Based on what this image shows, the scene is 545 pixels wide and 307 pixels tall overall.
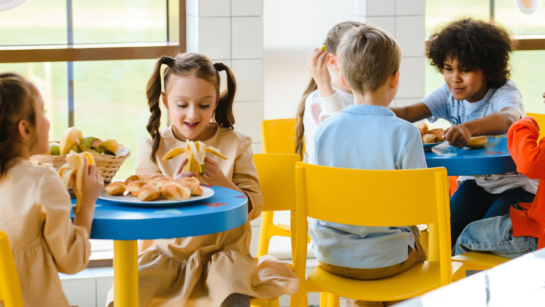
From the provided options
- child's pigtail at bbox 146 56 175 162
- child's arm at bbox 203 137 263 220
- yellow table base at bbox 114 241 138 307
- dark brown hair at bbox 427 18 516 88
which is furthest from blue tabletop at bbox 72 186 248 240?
dark brown hair at bbox 427 18 516 88

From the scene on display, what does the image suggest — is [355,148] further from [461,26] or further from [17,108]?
[461,26]

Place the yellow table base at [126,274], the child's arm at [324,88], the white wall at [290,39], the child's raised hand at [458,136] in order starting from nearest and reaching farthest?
the yellow table base at [126,274], the child's raised hand at [458,136], the child's arm at [324,88], the white wall at [290,39]

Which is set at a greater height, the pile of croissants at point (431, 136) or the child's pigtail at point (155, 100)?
the child's pigtail at point (155, 100)

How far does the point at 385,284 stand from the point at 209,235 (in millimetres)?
544

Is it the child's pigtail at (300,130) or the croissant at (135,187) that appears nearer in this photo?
the croissant at (135,187)

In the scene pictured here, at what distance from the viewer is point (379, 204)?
1.50 meters

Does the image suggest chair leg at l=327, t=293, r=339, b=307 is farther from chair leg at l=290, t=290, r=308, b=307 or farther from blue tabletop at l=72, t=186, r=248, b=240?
blue tabletop at l=72, t=186, r=248, b=240

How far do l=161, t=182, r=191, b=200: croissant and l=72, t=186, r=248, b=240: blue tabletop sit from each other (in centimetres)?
2

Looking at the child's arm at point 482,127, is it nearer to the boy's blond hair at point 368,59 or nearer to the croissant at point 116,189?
the boy's blond hair at point 368,59

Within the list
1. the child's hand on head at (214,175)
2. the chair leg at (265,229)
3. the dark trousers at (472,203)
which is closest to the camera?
the child's hand on head at (214,175)

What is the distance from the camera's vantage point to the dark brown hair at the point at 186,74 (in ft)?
6.25

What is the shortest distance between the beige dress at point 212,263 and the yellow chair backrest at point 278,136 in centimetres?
61

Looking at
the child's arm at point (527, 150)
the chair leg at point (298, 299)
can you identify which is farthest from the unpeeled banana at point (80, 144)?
the child's arm at point (527, 150)

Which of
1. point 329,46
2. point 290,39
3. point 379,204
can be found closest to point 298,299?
point 379,204
